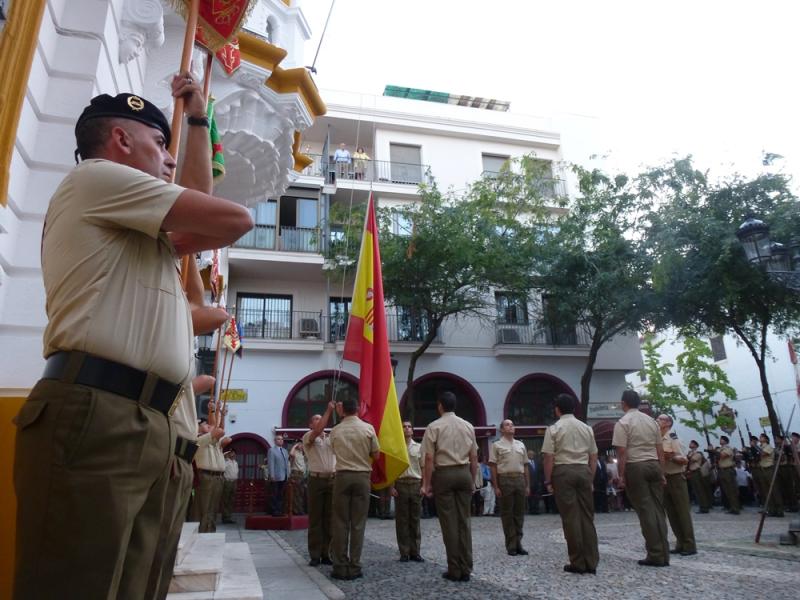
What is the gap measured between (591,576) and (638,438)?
5.36ft

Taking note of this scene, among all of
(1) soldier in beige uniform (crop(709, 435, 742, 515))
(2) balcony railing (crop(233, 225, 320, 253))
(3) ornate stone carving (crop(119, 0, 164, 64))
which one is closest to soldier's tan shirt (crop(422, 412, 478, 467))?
(3) ornate stone carving (crop(119, 0, 164, 64))

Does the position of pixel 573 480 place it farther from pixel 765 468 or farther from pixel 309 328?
pixel 309 328

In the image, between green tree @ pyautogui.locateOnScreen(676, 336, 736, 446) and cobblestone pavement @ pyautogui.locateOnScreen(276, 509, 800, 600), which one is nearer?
cobblestone pavement @ pyautogui.locateOnScreen(276, 509, 800, 600)

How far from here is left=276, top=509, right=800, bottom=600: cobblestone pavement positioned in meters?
5.15

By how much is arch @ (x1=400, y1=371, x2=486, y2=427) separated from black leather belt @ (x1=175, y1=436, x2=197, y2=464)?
1789 cm

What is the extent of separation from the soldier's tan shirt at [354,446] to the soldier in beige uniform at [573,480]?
6.24 ft

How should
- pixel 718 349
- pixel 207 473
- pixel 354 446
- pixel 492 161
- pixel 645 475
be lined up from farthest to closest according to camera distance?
pixel 718 349 < pixel 492 161 < pixel 207 473 < pixel 645 475 < pixel 354 446

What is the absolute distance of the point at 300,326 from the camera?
1952 cm

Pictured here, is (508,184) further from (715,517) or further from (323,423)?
(323,423)

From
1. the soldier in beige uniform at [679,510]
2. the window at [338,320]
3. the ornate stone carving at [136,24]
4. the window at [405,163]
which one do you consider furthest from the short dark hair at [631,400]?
the window at [405,163]

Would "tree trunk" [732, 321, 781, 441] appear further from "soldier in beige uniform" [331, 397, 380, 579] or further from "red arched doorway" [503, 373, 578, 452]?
"soldier in beige uniform" [331, 397, 380, 579]

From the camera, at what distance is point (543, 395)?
832 inches

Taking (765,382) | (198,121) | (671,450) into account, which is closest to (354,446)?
(671,450)

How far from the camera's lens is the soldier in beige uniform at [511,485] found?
312 inches
